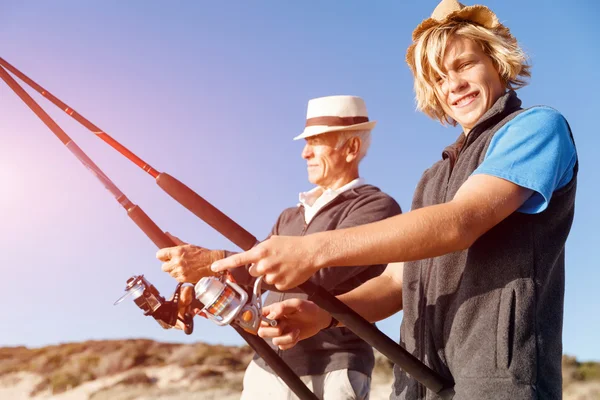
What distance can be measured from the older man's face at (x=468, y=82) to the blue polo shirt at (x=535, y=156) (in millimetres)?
329

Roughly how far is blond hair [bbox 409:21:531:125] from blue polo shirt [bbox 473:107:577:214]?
426mm

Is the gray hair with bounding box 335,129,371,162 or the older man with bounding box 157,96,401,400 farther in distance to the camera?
the gray hair with bounding box 335,129,371,162

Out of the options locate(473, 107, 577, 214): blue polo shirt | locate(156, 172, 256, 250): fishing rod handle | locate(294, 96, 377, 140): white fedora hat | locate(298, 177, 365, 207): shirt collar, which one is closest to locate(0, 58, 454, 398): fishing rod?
locate(156, 172, 256, 250): fishing rod handle

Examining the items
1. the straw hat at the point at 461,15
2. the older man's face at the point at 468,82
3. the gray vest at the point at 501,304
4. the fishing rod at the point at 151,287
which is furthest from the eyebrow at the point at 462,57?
the fishing rod at the point at 151,287

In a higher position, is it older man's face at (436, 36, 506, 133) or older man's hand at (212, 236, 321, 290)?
older man's face at (436, 36, 506, 133)

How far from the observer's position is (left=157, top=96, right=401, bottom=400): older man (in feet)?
10.2

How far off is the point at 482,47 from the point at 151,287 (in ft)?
5.33

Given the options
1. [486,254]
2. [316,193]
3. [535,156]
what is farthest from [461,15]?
[316,193]

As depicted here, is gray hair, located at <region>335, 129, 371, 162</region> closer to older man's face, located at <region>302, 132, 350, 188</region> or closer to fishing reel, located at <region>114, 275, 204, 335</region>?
older man's face, located at <region>302, 132, 350, 188</region>

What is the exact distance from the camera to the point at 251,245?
7.86ft

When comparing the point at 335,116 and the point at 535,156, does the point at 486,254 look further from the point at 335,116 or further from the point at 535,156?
the point at 335,116

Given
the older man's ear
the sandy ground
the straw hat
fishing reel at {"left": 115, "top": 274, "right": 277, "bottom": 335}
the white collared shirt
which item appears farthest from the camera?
the sandy ground

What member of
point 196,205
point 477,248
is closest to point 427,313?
point 477,248

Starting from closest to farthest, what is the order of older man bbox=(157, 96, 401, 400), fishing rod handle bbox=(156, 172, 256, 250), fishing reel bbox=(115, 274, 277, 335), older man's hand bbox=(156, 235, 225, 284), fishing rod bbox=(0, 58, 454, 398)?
1. fishing rod bbox=(0, 58, 454, 398)
2. fishing reel bbox=(115, 274, 277, 335)
3. fishing rod handle bbox=(156, 172, 256, 250)
4. older man's hand bbox=(156, 235, 225, 284)
5. older man bbox=(157, 96, 401, 400)
